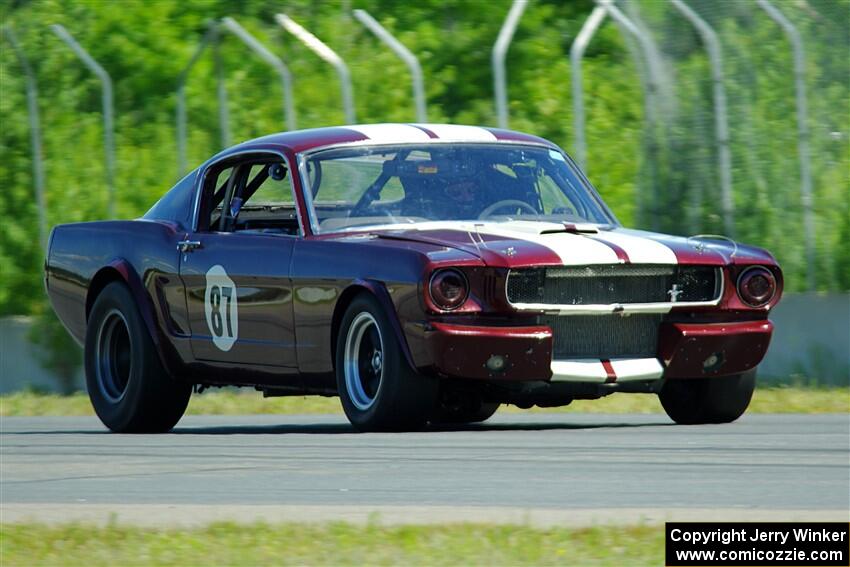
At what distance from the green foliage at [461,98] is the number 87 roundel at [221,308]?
16.9 feet

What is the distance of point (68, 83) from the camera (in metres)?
18.5

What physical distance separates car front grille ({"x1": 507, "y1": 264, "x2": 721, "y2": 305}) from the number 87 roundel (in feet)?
6.32

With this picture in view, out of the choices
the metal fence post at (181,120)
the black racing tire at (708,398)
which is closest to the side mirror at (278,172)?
the black racing tire at (708,398)

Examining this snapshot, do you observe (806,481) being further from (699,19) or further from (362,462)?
(699,19)

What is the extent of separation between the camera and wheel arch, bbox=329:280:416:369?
907cm

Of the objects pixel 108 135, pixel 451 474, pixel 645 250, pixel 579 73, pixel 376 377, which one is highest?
pixel 579 73

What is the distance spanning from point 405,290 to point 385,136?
170 cm

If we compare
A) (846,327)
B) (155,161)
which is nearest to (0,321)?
(155,161)

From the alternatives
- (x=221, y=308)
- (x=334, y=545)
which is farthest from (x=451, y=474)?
(x=221, y=308)

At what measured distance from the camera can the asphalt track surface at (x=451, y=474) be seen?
697cm

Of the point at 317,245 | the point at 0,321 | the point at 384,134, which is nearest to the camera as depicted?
the point at 317,245

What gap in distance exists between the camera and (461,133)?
35.1 ft

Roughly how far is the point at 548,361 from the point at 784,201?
18.9 ft

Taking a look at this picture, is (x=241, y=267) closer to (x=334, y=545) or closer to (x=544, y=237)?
(x=544, y=237)
